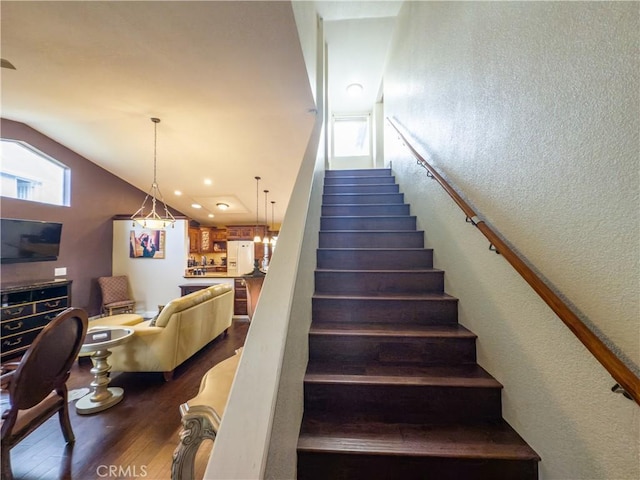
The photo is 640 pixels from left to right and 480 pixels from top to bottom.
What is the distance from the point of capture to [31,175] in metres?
4.30

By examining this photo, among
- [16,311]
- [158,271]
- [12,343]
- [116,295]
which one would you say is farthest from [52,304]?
[158,271]

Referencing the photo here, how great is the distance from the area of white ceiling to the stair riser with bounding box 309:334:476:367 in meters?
2.52

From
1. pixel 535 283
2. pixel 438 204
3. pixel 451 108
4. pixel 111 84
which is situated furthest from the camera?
pixel 111 84

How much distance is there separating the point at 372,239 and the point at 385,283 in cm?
53

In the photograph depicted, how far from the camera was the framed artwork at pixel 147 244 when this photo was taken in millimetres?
5527

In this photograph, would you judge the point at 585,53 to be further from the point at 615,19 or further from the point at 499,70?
the point at 499,70

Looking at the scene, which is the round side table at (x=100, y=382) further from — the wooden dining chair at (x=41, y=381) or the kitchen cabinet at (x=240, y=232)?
the kitchen cabinet at (x=240, y=232)

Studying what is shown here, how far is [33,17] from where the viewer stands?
2088 millimetres

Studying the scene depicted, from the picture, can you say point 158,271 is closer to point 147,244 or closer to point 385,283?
point 147,244

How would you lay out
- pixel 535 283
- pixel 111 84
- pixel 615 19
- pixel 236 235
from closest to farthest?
pixel 615 19 < pixel 535 283 < pixel 111 84 < pixel 236 235

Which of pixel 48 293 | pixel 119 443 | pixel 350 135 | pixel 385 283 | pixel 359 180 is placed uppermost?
pixel 350 135

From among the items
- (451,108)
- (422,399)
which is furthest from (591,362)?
(451,108)

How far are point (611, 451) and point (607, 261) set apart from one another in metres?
0.58

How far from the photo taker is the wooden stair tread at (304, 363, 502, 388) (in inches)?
50.4
